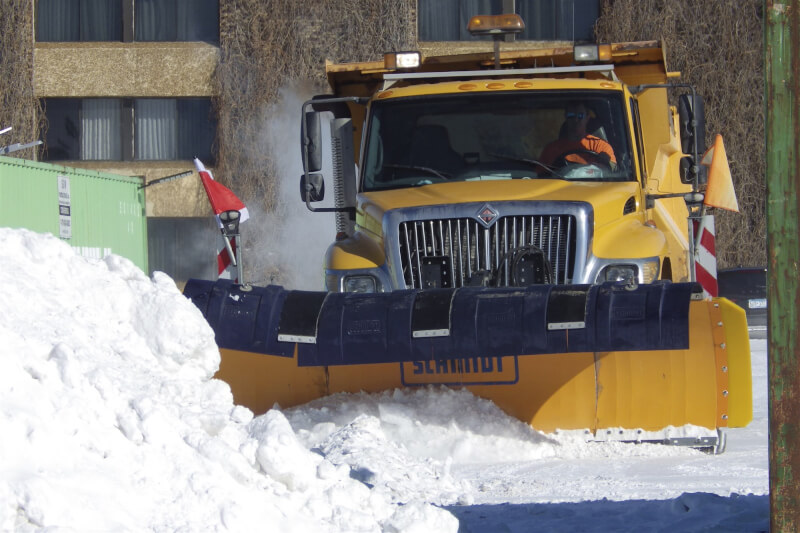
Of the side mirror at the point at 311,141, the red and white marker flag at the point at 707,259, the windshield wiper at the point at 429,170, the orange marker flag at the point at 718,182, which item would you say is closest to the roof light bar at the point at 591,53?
the orange marker flag at the point at 718,182

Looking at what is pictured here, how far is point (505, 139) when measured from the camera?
26.3ft

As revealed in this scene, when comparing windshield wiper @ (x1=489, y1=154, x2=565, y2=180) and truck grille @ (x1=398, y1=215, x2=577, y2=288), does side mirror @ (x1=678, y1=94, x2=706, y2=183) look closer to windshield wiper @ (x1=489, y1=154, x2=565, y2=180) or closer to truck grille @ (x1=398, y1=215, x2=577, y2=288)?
windshield wiper @ (x1=489, y1=154, x2=565, y2=180)

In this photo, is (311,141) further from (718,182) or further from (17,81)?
(17,81)

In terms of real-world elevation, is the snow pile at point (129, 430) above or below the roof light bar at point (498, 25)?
below

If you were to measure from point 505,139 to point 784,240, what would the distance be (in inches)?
185

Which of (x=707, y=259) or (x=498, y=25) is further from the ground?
(x=498, y=25)

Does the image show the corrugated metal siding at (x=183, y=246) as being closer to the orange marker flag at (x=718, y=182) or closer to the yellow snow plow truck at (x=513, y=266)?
the orange marker flag at (x=718, y=182)

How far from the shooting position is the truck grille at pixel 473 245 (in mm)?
7266

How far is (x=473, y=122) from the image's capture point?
317 inches

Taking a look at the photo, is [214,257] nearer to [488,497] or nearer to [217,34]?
[217,34]

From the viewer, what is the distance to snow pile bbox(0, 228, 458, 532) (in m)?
3.57

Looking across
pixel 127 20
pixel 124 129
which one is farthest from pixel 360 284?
pixel 127 20

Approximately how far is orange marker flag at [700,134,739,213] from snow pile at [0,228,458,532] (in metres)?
5.49

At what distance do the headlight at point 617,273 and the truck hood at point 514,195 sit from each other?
0.29m
